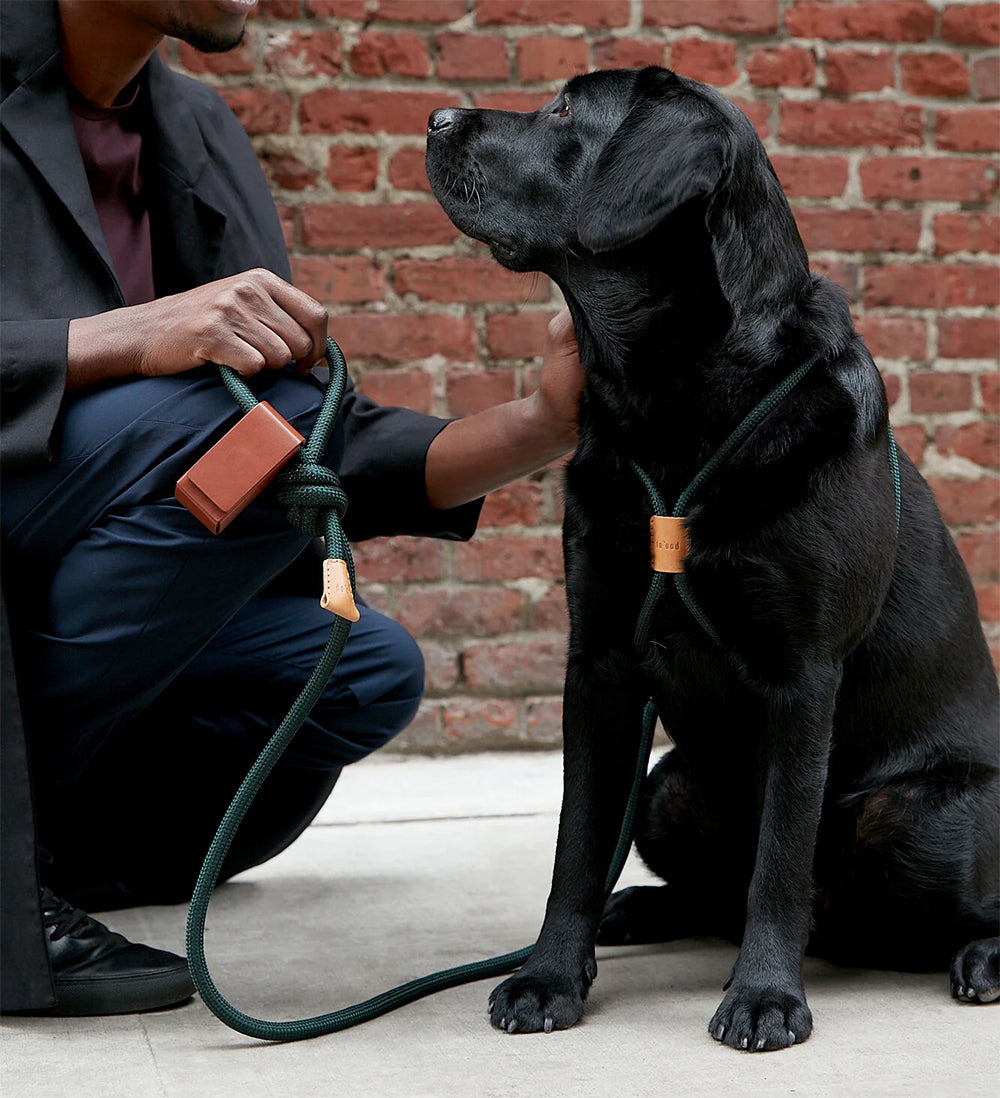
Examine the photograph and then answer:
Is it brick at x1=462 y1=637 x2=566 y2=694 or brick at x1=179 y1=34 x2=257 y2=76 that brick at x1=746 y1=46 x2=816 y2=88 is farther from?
brick at x1=462 y1=637 x2=566 y2=694

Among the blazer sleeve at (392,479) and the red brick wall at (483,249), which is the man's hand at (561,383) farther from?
the red brick wall at (483,249)

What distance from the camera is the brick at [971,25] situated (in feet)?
10.4

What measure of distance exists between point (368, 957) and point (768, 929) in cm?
57

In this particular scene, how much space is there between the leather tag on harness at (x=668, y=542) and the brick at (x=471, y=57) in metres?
1.80

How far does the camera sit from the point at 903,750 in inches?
64.8

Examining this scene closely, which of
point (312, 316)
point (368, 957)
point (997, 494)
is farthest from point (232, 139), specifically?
point (997, 494)

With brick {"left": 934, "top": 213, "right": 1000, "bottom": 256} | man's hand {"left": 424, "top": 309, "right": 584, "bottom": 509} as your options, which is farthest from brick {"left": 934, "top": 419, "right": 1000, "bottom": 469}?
man's hand {"left": 424, "top": 309, "right": 584, "bottom": 509}

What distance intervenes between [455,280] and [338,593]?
171 centimetres

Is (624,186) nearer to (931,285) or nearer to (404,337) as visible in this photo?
(404,337)

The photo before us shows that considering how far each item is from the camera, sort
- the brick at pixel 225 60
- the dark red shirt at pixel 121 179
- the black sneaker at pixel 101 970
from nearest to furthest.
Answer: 1. the black sneaker at pixel 101 970
2. the dark red shirt at pixel 121 179
3. the brick at pixel 225 60

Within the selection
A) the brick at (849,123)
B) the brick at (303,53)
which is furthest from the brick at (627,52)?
the brick at (303,53)

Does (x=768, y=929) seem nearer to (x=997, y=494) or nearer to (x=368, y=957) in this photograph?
(x=368, y=957)

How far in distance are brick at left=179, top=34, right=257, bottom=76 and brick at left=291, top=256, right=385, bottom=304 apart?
422mm

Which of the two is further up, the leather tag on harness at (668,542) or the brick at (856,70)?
the brick at (856,70)
